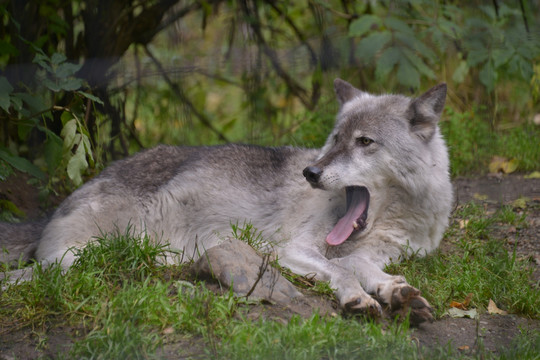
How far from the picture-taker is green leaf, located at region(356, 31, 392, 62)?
520 centimetres

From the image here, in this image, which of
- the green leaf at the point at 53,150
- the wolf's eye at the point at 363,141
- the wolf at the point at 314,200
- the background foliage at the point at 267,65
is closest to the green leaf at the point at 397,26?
the background foliage at the point at 267,65

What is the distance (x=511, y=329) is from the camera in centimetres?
354

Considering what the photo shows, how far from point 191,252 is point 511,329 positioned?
233 cm

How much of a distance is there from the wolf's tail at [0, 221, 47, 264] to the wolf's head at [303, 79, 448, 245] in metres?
2.18

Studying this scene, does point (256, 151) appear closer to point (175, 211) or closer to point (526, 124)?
point (175, 211)

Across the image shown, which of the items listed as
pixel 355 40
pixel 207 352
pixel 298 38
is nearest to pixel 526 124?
pixel 355 40

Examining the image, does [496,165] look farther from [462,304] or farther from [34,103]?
[34,103]

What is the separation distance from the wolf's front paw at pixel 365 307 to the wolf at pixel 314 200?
0.22 metres

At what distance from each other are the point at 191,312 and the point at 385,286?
119cm

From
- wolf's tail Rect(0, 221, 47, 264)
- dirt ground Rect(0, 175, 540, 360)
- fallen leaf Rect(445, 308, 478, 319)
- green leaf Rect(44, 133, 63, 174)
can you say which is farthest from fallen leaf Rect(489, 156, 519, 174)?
wolf's tail Rect(0, 221, 47, 264)

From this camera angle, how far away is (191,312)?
314cm

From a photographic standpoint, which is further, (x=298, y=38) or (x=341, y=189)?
(x=298, y=38)

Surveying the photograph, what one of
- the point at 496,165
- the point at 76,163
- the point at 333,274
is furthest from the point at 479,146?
the point at 76,163

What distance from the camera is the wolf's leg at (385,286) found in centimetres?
335
